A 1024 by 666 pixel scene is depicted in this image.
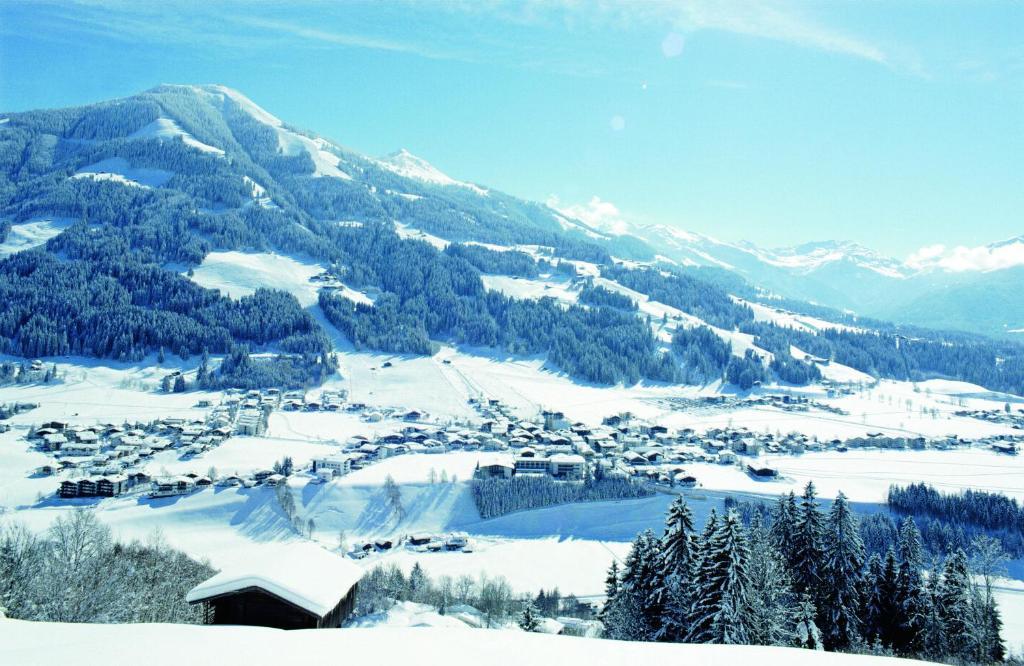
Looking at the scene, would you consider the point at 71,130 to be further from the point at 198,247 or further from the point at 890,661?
the point at 890,661

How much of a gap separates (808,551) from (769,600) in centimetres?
508

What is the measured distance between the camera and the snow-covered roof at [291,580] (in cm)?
1209

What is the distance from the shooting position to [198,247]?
134250 millimetres

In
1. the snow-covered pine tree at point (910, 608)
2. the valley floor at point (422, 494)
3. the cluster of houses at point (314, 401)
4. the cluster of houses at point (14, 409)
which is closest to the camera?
the valley floor at point (422, 494)

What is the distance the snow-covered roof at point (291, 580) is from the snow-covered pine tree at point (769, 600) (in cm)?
1094

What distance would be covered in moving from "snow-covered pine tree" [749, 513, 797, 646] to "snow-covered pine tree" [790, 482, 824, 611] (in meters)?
0.71

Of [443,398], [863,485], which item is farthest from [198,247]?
[863,485]

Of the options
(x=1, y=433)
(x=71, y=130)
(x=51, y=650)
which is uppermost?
(x=71, y=130)

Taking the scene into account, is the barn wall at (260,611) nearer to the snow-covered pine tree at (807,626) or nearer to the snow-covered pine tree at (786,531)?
the snow-covered pine tree at (807,626)

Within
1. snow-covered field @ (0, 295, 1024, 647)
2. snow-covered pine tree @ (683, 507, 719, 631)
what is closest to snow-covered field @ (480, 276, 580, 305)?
snow-covered field @ (0, 295, 1024, 647)

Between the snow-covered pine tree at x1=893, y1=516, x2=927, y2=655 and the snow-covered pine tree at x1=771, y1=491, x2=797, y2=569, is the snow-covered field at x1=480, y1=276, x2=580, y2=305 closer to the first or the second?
the snow-covered pine tree at x1=771, y1=491, x2=797, y2=569

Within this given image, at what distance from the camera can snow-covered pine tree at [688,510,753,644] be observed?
16141mm

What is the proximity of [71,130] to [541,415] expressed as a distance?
195 metres

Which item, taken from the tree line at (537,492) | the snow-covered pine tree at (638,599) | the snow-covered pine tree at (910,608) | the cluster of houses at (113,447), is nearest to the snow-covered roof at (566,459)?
the tree line at (537,492)
